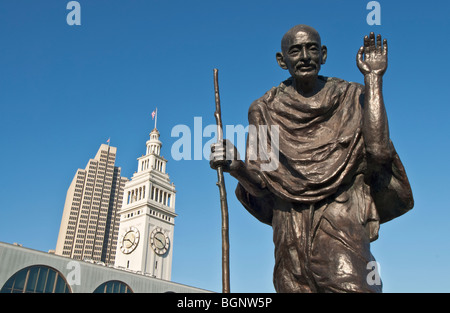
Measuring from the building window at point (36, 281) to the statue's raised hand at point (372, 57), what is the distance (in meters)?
41.1

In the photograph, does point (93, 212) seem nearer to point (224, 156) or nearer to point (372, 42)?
point (224, 156)

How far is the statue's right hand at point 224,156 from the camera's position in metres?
3.58

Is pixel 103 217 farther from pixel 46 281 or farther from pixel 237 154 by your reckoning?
pixel 237 154

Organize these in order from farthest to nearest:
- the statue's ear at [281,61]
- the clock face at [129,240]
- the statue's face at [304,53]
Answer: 1. the clock face at [129,240]
2. the statue's ear at [281,61]
3. the statue's face at [304,53]

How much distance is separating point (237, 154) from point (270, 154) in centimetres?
39

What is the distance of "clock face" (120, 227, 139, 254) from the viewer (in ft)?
302

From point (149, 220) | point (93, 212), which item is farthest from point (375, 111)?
point (93, 212)

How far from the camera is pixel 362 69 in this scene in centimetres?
367

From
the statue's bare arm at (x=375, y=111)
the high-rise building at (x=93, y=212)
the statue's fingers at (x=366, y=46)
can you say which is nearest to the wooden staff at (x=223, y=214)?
the statue's bare arm at (x=375, y=111)

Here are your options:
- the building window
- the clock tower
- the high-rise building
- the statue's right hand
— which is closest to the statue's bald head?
the statue's right hand

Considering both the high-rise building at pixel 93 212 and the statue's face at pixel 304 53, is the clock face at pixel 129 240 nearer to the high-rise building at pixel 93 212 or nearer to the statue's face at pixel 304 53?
the high-rise building at pixel 93 212

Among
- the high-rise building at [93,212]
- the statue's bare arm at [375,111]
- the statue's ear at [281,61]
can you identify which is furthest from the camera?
the high-rise building at [93,212]

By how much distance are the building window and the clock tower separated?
4714 centimetres
